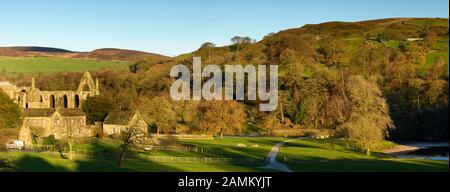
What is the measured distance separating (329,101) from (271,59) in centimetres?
2508

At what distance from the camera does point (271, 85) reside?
82875 mm

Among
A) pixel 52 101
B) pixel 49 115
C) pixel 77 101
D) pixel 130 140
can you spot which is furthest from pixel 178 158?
pixel 52 101

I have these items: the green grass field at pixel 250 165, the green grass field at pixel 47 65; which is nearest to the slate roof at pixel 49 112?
the green grass field at pixel 250 165

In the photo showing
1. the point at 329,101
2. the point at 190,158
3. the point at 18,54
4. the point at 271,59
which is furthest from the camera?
the point at 18,54

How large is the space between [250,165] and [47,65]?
101745mm

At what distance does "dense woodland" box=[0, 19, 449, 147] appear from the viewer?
57.4m

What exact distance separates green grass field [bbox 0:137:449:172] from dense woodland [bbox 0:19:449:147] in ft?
17.9

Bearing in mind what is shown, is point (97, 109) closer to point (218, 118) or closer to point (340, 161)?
point (218, 118)

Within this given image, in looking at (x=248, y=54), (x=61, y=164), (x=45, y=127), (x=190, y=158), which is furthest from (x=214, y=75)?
(x=61, y=164)

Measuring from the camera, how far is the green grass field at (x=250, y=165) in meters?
33.1

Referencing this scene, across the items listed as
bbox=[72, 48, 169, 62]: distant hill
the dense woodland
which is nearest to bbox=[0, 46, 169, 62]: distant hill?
bbox=[72, 48, 169, 62]: distant hill
